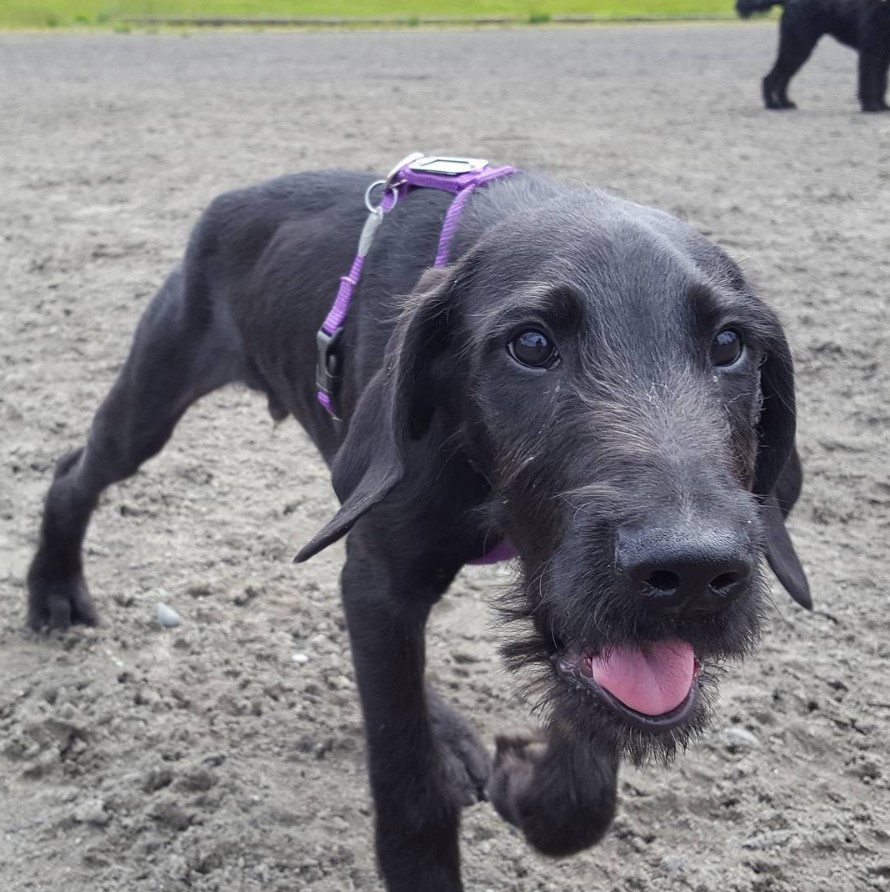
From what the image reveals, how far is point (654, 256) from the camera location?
2629 mm

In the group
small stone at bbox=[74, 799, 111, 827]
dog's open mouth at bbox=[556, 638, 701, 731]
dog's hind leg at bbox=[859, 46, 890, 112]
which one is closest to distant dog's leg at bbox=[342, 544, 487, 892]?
dog's open mouth at bbox=[556, 638, 701, 731]

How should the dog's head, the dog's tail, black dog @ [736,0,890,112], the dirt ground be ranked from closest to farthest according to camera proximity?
the dog's head < the dirt ground < black dog @ [736,0,890,112] < the dog's tail

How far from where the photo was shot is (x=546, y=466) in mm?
2453

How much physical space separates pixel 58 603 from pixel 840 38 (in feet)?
44.1

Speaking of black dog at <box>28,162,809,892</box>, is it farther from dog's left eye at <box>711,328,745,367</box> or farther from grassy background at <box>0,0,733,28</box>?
grassy background at <box>0,0,733,28</box>

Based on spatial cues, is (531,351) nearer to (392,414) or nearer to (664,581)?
(392,414)

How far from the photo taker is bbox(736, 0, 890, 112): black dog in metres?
14.0

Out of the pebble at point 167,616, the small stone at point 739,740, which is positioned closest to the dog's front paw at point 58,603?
the pebble at point 167,616

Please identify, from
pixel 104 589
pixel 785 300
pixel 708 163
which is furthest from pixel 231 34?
pixel 104 589

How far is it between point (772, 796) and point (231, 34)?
25.8 meters

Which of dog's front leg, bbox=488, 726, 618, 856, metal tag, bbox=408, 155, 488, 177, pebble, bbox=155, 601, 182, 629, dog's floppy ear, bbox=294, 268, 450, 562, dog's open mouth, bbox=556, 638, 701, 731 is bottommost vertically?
pebble, bbox=155, 601, 182, 629

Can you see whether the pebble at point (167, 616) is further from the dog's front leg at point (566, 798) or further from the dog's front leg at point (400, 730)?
the dog's front leg at point (566, 798)

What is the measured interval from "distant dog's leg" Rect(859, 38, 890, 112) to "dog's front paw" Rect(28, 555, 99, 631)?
1245cm

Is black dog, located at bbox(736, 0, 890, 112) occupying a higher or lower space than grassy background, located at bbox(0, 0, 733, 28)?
higher
